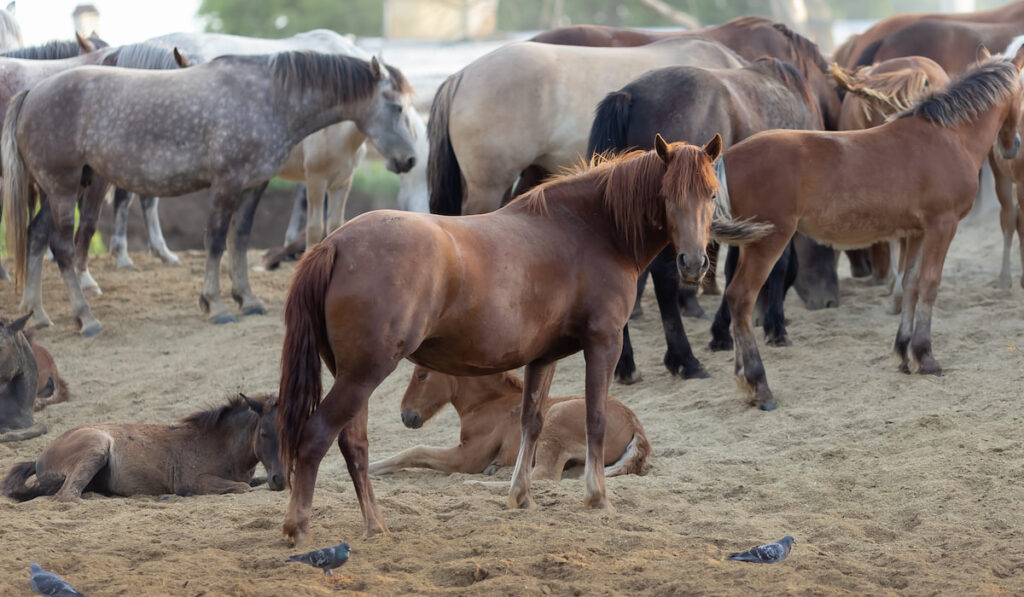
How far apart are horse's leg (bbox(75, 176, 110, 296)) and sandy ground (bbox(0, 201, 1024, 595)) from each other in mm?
1738

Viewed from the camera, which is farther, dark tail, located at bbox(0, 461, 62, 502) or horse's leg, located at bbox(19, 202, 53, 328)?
horse's leg, located at bbox(19, 202, 53, 328)

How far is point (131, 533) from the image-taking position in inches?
181

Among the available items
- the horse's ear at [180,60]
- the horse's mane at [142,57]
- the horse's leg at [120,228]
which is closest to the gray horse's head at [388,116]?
the horse's ear at [180,60]

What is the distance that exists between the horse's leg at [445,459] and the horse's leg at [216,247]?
3860mm

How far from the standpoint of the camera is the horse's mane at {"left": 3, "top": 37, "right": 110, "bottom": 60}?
12148 millimetres

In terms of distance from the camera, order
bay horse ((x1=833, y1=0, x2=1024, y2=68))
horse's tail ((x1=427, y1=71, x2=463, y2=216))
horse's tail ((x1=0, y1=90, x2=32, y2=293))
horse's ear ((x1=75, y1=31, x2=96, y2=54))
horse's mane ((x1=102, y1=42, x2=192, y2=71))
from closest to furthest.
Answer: horse's tail ((x1=427, y1=71, x2=463, y2=216)) → horse's tail ((x1=0, y1=90, x2=32, y2=293)) → horse's mane ((x1=102, y1=42, x2=192, y2=71)) → horse's ear ((x1=75, y1=31, x2=96, y2=54)) → bay horse ((x1=833, y1=0, x2=1024, y2=68))

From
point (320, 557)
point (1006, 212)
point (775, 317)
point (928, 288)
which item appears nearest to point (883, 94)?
point (928, 288)

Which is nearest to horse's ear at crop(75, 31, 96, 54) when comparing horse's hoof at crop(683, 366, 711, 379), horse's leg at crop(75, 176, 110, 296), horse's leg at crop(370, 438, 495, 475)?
horse's leg at crop(75, 176, 110, 296)

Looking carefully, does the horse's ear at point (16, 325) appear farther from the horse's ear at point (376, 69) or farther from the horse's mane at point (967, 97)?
the horse's mane at point (967, 97)

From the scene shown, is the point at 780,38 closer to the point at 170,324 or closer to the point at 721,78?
the point at 721,78

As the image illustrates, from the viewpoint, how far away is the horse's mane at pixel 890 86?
7.61m

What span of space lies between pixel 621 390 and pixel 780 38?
15.1 feet

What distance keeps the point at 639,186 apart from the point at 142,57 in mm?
7445

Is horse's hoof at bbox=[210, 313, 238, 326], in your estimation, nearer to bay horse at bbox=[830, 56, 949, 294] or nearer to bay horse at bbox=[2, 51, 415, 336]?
bay horse at bbox=[2, 51, 415, 336]
